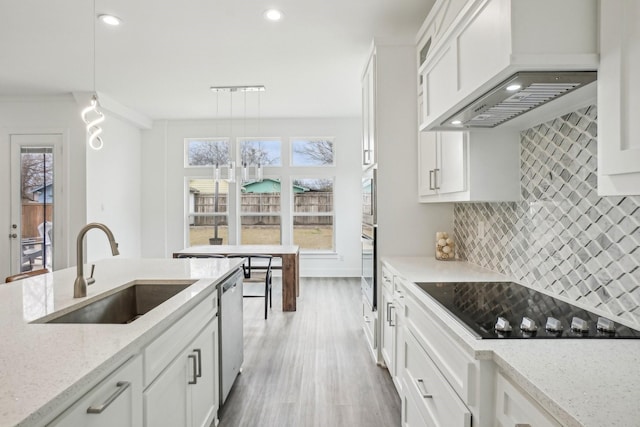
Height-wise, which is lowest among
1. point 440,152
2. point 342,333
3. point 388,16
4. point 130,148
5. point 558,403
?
point 342,333

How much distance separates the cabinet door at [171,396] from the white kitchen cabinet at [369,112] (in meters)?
2.11

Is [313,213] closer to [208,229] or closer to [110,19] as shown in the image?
[208,229]

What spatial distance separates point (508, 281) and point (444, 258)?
752 mm

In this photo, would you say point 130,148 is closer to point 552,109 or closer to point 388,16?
point 388,16

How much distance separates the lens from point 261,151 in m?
6.41

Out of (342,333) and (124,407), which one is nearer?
(124,407)

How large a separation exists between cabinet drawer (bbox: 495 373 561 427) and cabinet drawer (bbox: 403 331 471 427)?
0.13 m

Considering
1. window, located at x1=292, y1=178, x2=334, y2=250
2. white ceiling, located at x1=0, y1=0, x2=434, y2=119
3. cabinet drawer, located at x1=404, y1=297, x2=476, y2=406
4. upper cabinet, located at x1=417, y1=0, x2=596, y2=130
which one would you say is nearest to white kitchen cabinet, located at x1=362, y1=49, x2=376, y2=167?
white ceiling, located at x1=0, y1=0, x2=434, y2=119

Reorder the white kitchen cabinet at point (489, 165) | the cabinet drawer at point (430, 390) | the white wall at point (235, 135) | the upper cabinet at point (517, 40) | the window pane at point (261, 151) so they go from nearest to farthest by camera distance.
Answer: the upper cabinet at point (517, 40) < the cabinet drawer at point (430, 390) < the white kitchen cabinet at point (489, 165) < the white wall at point (235, 135) < the window pane at point (261, 151)

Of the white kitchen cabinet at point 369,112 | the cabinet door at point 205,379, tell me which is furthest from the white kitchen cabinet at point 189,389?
the white kitchen cabinet at point 369,112

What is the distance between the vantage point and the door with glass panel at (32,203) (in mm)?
4953

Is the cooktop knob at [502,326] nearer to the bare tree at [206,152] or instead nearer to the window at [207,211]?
the window at [207,211]

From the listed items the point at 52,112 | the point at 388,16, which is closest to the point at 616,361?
the point at 388,16

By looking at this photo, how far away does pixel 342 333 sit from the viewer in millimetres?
3598
